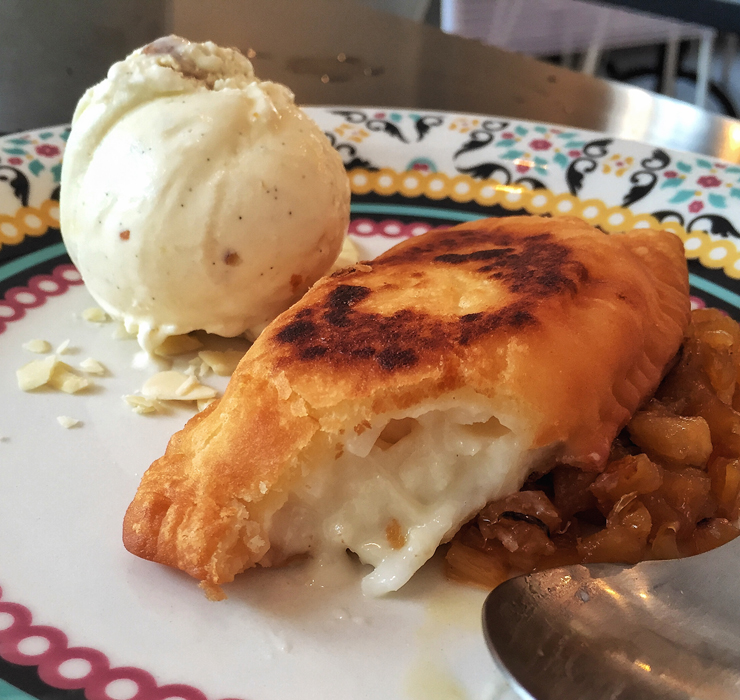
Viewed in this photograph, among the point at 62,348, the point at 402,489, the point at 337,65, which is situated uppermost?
the point at 337,65

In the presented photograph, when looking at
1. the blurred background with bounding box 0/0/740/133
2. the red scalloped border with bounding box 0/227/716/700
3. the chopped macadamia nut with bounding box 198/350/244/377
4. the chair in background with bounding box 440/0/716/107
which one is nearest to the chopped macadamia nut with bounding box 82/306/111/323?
the chopped macadamia nut with bounding box 198/350/244/377

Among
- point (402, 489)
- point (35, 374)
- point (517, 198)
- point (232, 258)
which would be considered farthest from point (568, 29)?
point (402, 489)

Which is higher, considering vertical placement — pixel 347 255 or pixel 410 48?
pixel 410 48

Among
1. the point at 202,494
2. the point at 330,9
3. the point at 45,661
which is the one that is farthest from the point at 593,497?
the point at 330,9

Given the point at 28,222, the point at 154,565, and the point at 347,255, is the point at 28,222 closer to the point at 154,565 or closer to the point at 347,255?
the point at 347,255

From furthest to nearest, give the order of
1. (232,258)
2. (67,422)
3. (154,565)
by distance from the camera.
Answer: (232,258) < (67,422) < (154,565)

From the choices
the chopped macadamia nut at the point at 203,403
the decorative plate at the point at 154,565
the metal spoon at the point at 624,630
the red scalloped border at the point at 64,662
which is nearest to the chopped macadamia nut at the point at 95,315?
the decorative plate at the point at 154,565

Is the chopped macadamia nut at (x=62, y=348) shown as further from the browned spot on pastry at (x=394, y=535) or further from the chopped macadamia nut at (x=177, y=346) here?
the browned spot on pastry at (x=394, y=535)

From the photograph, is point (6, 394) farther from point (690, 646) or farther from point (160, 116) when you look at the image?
point (690, 646)

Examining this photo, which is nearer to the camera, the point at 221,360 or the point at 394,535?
the point at 394,535
